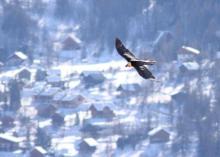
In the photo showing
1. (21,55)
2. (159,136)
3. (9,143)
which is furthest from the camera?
(21,55)

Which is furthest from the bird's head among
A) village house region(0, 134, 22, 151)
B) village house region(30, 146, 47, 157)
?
village house region(0, 134, 22, 151)

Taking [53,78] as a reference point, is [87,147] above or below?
below

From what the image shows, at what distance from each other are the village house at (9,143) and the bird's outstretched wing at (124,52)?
58.7 metres

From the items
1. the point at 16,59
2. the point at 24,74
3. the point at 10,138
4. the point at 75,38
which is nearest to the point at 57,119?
the point at 10,138

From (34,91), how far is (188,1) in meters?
32.4

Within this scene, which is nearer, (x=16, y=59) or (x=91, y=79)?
(x=91, y=79)

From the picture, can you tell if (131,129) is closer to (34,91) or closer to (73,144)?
(73,144)

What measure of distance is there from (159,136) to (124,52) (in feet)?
195

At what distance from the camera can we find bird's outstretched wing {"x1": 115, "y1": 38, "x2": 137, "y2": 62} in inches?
846

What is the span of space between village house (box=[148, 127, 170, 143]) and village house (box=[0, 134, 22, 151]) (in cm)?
919

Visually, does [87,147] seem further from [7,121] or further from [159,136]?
[7,121]

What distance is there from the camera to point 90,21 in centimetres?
11712

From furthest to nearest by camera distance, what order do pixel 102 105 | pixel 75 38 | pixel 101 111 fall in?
pixel 75 38 → pixel 102 105 → pixel 101 111

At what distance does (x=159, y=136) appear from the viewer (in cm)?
8094
